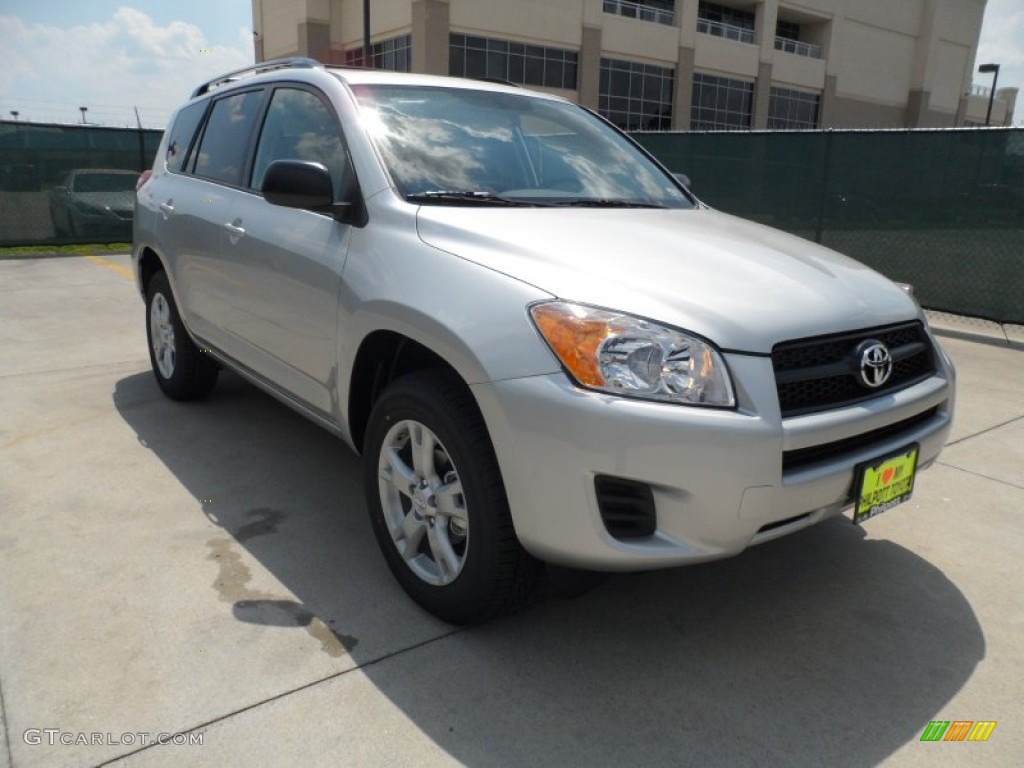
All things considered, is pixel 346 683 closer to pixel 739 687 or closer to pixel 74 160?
pixel 739 687

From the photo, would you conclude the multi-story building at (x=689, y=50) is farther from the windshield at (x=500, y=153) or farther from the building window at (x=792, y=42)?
the windshield at (x=500, y=153)

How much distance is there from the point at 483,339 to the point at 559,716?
3.57ft

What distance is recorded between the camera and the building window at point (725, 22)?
38.1 metres

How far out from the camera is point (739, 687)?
7.87 feet

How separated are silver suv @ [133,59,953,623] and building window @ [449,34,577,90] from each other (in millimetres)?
28067

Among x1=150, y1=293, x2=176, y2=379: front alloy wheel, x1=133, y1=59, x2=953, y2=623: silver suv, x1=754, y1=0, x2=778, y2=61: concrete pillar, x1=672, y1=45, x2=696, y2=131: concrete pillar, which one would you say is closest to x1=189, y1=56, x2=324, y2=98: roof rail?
x1=133, y1=59, x2=953, y2=623: silver suv

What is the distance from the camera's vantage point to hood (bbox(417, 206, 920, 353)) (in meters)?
2.22

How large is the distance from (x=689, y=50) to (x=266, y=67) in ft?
119

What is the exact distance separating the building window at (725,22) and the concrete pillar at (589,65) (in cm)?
719

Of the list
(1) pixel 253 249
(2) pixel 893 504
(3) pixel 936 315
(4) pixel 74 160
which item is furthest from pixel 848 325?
(4) pixel 74 160

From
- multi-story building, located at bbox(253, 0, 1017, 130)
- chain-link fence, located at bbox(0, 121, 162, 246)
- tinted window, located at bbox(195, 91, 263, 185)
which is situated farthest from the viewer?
multi-story building, located at bbox(253, 0, 1017, 130)

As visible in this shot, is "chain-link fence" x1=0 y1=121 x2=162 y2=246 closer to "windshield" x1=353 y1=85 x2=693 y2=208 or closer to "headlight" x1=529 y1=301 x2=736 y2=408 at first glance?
"windshield" x1=353 y1=85 x2=693 y2=208

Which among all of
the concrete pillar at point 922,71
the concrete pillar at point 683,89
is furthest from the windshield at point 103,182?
the concrete pillar at point 922,71

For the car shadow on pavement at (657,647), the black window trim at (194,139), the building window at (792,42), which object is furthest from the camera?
the building window at (792,42)
